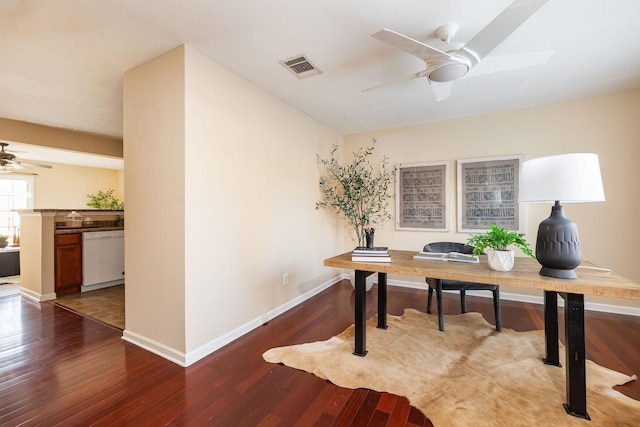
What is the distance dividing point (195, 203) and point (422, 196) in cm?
312

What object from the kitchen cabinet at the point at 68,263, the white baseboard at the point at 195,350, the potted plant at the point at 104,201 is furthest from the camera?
the potted plant at the point at 104,201

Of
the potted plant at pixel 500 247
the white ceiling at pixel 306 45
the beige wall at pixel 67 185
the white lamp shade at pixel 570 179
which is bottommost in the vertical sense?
the potted plant at pixel 500 247

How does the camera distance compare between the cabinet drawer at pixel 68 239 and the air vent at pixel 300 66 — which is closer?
the air vent at pixel 300 66

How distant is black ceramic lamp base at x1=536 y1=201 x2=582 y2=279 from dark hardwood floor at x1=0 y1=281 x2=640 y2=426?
953 mm

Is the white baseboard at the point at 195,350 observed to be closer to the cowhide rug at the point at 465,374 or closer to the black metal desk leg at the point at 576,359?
the cowhide rug at the point at 465,374

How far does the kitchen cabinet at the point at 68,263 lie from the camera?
3.80 metres

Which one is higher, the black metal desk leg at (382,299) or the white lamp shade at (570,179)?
the white lamp shade at (570,179)

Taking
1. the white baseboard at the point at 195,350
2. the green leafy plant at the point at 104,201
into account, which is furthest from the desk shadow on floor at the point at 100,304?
the green leafy plant at the point at 104,201

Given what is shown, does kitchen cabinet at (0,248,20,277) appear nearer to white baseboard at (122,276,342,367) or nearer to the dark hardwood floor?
the dark hardwood floor

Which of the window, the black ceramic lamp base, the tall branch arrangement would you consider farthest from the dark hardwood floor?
the window

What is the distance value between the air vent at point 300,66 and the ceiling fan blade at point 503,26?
4.04ft

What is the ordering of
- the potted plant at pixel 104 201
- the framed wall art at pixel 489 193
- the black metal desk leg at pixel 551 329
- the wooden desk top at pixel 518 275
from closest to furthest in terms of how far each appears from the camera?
the wooden desk top at pixel 518 275
the black metal desk leg at pixel 551 329
the framed wall art at pixel 489 193
the potted plant at pixel 104 201

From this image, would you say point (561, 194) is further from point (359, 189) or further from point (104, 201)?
point (104, 201)

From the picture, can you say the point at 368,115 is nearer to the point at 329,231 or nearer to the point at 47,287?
the point at 329,231
